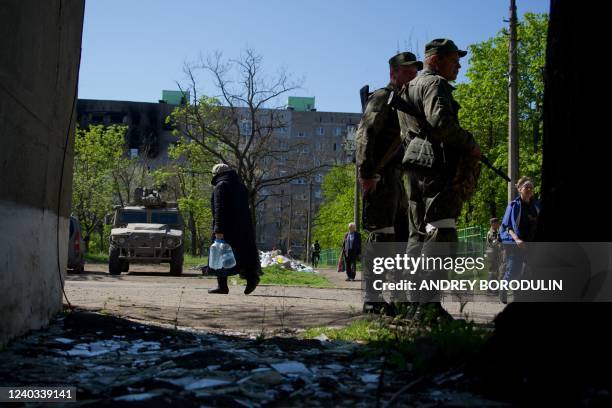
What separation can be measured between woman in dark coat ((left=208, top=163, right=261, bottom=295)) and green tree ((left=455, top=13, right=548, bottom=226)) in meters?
33.4

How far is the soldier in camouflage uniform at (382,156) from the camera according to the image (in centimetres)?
649

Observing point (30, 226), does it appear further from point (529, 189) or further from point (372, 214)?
point (529, 189)

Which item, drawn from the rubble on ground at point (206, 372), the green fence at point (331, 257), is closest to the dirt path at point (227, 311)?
the rubble on ground at point (206, 372)

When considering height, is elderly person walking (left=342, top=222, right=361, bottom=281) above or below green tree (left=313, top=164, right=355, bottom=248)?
below

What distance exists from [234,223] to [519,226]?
150 inches

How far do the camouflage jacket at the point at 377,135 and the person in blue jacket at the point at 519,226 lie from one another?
3.93 m

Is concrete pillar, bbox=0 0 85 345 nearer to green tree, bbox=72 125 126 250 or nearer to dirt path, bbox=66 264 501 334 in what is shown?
dirt path, bbox=66 264 501 334

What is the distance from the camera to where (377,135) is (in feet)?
21.8

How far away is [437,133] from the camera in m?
5.59

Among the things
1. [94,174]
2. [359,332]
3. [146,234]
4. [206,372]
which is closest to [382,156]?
[359,332]

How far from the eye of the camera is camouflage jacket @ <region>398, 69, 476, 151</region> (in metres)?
5.53

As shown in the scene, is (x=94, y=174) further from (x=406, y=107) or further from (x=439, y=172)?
(x=439, y=172)

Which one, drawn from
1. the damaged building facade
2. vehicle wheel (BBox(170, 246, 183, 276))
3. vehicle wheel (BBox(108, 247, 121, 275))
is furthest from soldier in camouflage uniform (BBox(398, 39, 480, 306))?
the damaged building facade

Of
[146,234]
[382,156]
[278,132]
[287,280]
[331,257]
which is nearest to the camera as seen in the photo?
[382,156]
